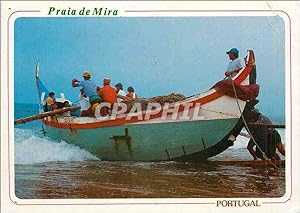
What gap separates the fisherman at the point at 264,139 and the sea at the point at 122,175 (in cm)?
1

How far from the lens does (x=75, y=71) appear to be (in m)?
0.91

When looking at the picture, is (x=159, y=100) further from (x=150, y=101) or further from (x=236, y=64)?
(x=236, y=64)

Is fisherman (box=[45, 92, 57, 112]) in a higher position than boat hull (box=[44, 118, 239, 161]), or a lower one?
higher

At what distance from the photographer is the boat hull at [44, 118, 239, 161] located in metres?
0.91

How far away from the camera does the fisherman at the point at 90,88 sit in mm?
909

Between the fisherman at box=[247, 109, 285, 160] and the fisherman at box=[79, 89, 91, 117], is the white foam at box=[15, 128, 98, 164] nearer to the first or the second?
the fisherman at box=[79, 89, 91, 117]

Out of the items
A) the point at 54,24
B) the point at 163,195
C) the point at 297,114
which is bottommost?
the point at 163,195

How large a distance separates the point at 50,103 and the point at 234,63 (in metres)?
0.30

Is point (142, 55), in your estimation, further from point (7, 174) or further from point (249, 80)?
point (7, 174)

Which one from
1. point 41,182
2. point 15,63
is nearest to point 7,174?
point 41,182

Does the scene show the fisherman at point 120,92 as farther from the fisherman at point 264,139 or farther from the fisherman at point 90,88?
the fisherman at point 264,139

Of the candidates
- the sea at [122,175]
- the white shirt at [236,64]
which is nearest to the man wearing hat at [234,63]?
the white shirt at [236,64]

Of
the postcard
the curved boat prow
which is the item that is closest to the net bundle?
the postcard

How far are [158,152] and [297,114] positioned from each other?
0.23 metres
